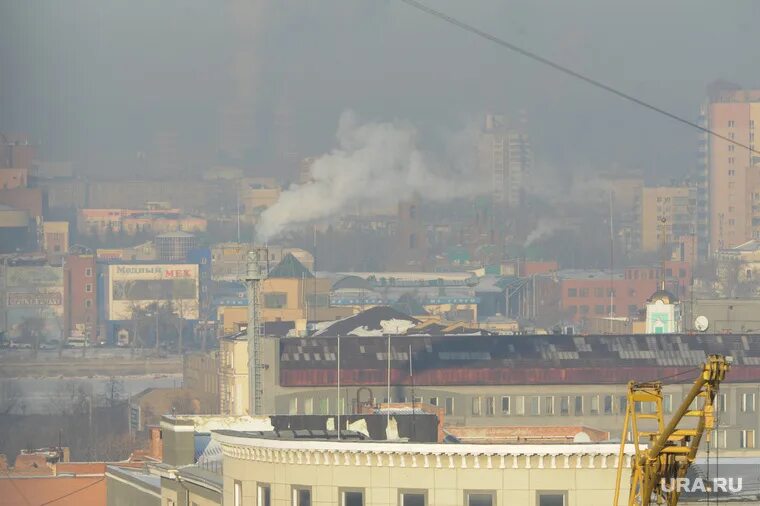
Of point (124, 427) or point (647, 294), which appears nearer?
point (124, 427)

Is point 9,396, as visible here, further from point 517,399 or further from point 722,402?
point 722,402

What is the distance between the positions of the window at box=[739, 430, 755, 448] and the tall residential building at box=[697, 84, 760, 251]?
10796 centimetres

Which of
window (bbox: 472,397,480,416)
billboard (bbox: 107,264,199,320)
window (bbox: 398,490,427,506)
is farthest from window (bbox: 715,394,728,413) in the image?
billboard (bbox: 107,264,199,320)

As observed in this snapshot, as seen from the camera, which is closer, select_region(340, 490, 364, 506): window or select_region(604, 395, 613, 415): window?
select_region(340, 490, 364, 506): window

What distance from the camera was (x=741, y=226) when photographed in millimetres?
167000

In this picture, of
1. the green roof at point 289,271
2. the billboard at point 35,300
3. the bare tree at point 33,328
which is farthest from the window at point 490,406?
the billboard at point 35,300

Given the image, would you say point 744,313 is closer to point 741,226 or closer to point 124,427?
point 124,427

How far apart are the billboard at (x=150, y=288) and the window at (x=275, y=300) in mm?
24797

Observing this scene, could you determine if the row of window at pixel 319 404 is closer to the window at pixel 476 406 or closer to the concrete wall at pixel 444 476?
the window at pixel 476 406

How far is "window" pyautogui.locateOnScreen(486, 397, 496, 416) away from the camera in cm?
5959

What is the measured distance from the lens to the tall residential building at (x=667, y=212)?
6527 inches

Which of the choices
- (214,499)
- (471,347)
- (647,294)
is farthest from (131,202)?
(214,499)

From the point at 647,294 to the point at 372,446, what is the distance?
354 feet

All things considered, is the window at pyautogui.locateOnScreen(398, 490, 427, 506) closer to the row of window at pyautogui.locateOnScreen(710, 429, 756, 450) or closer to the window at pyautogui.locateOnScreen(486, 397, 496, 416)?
the row of window at pyautogui.locateOnScreen(710, 429, 756, 450)
